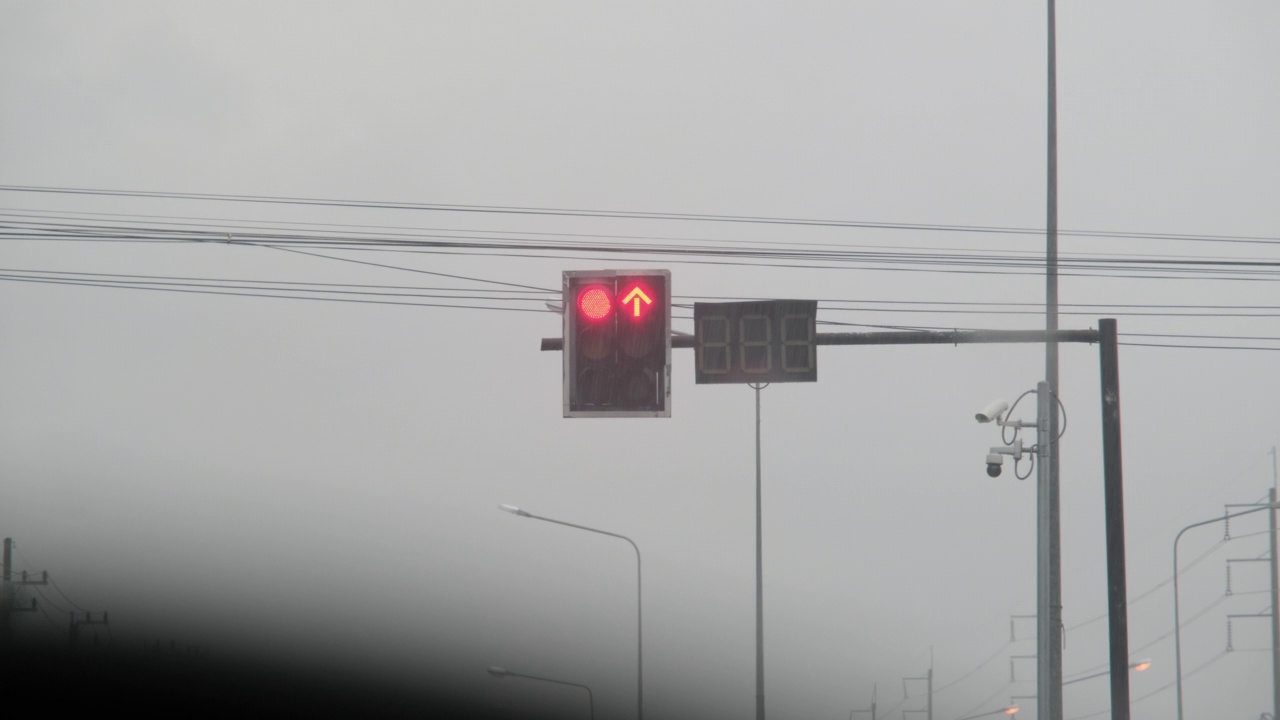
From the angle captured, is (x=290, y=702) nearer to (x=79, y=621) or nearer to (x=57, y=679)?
(x=57, y=679)

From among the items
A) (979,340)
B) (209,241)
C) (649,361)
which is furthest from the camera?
(209,241)

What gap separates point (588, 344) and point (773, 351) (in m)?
1.52

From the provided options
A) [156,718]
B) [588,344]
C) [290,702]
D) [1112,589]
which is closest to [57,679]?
[156,718]

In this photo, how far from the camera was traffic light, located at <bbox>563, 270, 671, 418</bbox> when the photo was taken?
1095 cm

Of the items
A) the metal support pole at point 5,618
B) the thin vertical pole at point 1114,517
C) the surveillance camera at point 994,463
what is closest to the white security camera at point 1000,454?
the surveillance camera at point 994,463

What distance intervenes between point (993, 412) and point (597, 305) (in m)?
6.27

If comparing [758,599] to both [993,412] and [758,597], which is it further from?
[993,412]

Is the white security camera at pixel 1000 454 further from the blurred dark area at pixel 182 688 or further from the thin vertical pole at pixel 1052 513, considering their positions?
the blurred dark area at pixel 182 688

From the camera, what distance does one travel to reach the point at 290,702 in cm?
1253

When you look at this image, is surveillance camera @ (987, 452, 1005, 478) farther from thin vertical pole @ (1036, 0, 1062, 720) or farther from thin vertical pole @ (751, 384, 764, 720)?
thin vertical pole @ (751, 384, 764, 720)

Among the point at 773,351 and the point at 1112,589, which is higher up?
the point at 773,351

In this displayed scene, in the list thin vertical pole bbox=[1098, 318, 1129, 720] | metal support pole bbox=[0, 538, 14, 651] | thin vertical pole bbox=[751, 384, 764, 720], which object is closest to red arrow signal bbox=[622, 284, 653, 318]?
thin vertical pole bbox=[1098, 318, 1129, 720]

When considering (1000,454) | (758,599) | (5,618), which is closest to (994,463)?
(1000,454)

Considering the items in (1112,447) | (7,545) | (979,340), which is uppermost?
(979,340)
